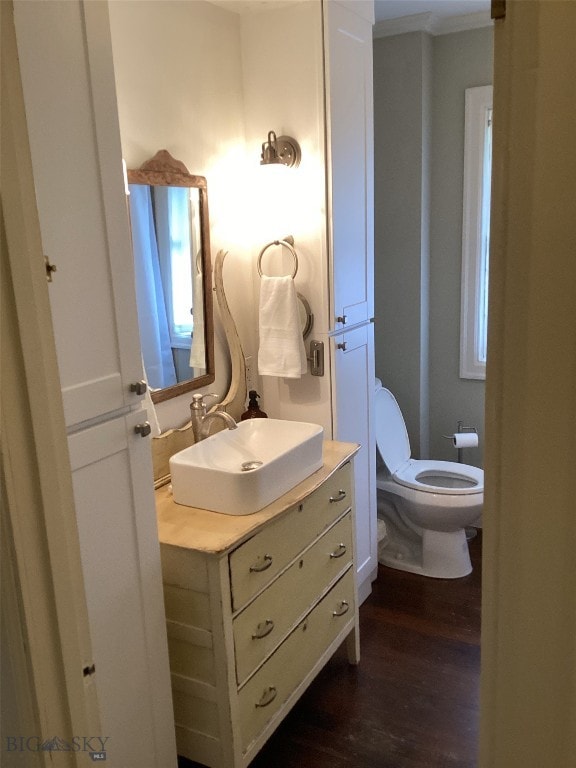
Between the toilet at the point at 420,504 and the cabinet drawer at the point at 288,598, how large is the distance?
742 millimetres

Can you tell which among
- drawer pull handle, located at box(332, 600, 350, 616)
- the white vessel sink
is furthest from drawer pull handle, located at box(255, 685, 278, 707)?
the white vessel sink

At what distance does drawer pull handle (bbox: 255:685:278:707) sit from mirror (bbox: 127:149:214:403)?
91 cm

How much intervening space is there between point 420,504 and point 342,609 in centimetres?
80

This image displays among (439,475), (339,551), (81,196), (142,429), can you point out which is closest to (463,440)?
(439,475)

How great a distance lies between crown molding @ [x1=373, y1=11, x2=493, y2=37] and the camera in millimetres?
2984

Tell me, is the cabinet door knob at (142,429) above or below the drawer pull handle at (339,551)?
above

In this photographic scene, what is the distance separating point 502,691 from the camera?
53cm

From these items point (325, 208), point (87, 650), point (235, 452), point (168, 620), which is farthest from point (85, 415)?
point (325, 208)

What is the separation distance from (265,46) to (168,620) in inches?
73.5

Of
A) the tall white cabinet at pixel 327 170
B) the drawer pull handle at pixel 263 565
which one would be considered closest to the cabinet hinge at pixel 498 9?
the drawer pull handle at pixel 263 565

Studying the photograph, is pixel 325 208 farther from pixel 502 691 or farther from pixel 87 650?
pixel 502 691

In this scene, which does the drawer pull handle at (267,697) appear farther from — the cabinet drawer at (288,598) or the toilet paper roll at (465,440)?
the toilet paper roll at (465,440)

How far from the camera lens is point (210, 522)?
1790 millimetres

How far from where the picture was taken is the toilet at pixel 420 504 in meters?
2.94
